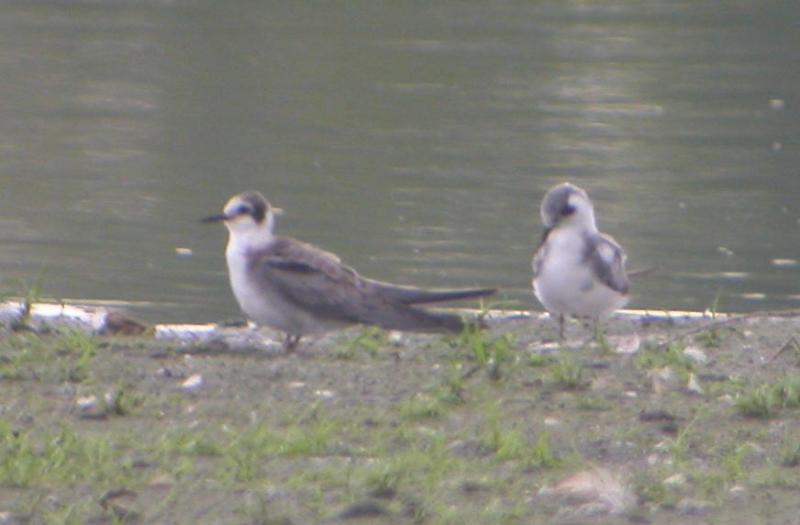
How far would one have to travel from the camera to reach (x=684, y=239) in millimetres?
12992

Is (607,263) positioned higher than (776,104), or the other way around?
(776,104)

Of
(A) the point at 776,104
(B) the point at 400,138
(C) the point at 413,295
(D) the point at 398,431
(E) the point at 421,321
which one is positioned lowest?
(D) the point at 398,431

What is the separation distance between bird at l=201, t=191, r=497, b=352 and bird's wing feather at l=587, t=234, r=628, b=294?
93cm

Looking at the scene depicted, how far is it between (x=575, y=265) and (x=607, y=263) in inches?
7.7

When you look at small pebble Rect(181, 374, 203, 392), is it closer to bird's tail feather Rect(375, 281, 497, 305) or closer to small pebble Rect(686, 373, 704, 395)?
bird's tail feather Rect(375, 281, 497, 305)

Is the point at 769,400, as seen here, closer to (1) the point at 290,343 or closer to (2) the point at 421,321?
(2) the point at 421,321

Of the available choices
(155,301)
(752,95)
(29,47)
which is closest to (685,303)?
(155,301)

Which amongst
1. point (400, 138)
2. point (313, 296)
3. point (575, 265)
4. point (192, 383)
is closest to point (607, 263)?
point (575, 265)

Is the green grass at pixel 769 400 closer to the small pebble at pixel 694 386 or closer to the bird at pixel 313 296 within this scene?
the small pebble at pixel 694 386

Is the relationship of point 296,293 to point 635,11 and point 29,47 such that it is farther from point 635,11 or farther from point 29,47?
point 635,11

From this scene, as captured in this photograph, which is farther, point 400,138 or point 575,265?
point 400,138

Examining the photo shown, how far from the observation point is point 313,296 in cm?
794

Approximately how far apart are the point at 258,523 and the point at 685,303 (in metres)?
6.47

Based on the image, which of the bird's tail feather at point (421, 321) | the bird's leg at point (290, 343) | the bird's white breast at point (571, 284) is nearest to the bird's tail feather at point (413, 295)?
the bird's tail feather at point (421, 321)
